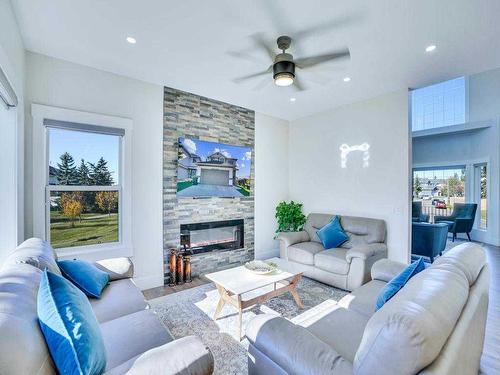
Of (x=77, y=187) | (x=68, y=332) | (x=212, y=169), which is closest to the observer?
(x=68, y=332)

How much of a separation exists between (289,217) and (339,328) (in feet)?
10.8

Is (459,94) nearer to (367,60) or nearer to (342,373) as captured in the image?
(367,60)

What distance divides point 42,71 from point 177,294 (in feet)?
10.3

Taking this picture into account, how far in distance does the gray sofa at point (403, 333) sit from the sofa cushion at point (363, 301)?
0.36ft

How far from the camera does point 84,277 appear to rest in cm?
215

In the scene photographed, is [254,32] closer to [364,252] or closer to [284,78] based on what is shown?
[284,78]

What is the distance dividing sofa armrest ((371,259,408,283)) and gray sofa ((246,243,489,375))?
789 millimetres

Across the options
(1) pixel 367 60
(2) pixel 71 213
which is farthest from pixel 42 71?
(1) pixel 367 60

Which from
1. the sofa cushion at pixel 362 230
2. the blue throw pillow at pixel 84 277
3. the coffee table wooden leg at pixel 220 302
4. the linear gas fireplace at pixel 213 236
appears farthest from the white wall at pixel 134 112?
the sofa cushion at pixel 362 230

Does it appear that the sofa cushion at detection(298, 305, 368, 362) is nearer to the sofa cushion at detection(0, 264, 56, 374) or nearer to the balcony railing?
the sofa cushion at detection(0, 264, 56, 374)

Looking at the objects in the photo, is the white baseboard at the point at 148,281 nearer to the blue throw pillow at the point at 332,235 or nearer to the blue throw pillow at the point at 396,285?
the blue throw pillow at the point at 332,235

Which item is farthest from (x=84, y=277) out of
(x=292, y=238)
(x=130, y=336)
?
(x=292, y=238)

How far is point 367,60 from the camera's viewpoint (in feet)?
9.86

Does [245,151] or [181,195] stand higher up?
[245,151]
